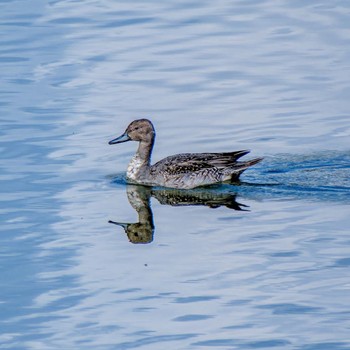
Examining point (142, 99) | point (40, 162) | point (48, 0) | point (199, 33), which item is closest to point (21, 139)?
point (40, 162)

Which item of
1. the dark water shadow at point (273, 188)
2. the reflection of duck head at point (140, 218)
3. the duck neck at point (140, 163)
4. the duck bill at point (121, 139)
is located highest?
the duck bill at point (121, 139)

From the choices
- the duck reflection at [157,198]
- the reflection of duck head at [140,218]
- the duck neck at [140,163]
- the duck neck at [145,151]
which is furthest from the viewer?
the duck neck at [145,151]

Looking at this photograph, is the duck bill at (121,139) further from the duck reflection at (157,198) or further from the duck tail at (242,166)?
the duck tail at (242,166)

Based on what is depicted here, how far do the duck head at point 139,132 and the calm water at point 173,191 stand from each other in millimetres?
388

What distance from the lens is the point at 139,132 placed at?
1834cm

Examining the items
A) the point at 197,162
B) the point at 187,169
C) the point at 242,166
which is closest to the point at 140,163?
the point at 187,169

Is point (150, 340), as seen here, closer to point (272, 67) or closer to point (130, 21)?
point (272, 67)

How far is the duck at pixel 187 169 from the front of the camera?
17.5 m

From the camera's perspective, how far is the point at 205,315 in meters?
12.5

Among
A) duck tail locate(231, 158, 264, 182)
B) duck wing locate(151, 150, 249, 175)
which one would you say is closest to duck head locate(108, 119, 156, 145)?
duck wing locate(151, 150, 249, 175)

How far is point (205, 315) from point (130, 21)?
13.4 meters

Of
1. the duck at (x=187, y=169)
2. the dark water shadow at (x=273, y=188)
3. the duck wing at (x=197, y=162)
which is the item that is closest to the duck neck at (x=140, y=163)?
the duck at (x=187, y=169)

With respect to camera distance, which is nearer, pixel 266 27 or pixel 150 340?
pixel 150 340

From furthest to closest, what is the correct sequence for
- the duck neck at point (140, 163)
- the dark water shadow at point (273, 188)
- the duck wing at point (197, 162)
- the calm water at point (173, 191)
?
the duck neck at point (140, 163), the duck wing at point (197, 162), the dark water shadow at point (273, 188), the calm water at point (173, 191)
